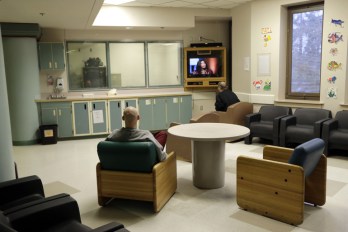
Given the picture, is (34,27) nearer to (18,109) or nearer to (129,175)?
(18,109)

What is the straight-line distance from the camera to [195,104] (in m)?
8.36

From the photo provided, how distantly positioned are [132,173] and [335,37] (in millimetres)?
4491

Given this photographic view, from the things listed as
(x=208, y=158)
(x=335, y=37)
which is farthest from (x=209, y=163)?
(x=335, y=37)

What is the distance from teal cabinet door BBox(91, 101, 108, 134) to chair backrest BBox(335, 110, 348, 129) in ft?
15.7

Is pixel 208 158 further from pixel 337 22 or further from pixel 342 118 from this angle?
pixel 337 22

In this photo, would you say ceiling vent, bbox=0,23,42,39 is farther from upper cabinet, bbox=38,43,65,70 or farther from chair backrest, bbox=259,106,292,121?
chair backrest, bbox=259,106,292,121

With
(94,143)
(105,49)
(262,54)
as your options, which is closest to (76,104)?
(94,143)

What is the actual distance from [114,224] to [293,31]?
5.89m

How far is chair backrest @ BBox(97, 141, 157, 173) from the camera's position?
3.17 meters

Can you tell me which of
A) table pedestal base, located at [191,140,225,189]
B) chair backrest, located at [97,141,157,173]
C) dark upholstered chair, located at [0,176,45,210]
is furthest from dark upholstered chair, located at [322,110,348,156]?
dark upholstered chair, located at [0,176,45,210]

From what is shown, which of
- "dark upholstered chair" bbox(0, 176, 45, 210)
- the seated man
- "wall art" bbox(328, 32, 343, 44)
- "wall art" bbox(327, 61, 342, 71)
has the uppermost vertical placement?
"wall art" bbox(328, 32, 343, 44)

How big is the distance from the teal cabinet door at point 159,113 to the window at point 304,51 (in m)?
2.86

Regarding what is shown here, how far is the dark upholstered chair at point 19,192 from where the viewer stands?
256 centimetres

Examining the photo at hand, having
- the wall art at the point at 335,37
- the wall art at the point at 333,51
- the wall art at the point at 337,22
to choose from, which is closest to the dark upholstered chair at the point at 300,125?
the wall art at the point at 333,51
